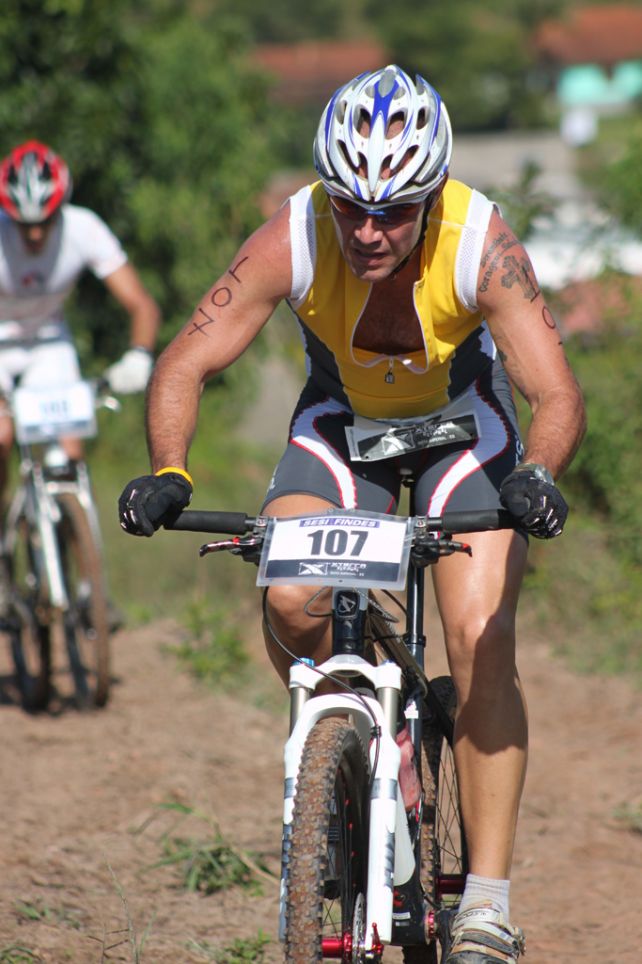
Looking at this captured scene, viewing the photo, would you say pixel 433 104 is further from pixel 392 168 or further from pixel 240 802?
pixel 240 802

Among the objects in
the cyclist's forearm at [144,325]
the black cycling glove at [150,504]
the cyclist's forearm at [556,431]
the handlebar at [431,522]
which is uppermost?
the cyclist's forearm at [144,325]

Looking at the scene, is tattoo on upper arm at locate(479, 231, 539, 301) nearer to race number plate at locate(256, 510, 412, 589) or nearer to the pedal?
race number plate at locate(256, 510, 412, 589)

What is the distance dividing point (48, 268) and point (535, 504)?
4576 millimetres

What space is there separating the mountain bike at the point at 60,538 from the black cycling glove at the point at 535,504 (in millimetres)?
3643

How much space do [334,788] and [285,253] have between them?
4.84ft

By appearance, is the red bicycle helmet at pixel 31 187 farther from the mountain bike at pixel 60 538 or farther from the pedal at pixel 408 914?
the pedal at pixel 408 914

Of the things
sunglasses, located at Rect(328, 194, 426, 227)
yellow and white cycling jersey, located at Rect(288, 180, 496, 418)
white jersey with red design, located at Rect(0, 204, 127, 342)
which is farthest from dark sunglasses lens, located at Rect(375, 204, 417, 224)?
white jersey with red design, located at Rect(0, 204, 127, 342)

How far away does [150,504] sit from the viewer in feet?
10.7

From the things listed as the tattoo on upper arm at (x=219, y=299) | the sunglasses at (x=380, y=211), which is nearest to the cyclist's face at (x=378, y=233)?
the sunglasses at (x=380, y=211)

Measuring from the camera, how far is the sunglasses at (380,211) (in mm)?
3613

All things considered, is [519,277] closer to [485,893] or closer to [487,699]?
[487,699]

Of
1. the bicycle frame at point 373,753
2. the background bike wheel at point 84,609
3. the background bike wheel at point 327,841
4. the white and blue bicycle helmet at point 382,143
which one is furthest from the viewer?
the background bike wheel at point 84,609

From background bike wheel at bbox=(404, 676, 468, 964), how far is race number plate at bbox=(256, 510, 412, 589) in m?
0.81

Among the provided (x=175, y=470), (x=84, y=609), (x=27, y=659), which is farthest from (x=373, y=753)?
(x=27, y=659)
